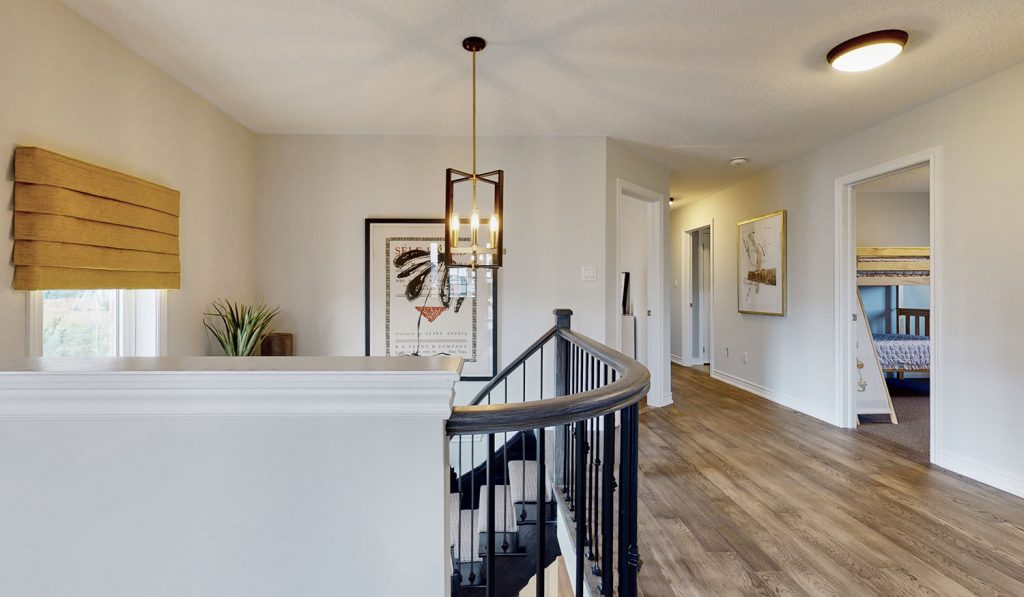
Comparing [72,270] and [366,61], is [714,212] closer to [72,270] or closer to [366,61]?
[366,61]

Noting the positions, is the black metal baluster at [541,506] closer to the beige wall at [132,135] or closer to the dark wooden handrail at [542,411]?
the dark wooden handrail at [542,411]

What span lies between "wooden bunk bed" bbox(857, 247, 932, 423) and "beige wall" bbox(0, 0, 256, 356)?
5.07 meters

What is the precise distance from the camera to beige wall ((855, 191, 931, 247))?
5.57 metres

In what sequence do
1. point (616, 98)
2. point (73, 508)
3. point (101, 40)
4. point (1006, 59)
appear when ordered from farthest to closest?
point (616, 98)
point (1006, 59)
point (101, 40)
point (73, 508)

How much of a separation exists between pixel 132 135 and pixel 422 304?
6.54ft

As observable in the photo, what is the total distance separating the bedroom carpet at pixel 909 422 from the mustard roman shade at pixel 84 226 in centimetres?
479

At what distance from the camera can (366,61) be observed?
251cm

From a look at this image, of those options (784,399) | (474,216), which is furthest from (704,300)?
(474,216)

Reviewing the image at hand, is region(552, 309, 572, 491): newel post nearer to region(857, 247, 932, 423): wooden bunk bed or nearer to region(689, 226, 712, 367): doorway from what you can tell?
region(857, 247, 932, 423): wooden bunk bed

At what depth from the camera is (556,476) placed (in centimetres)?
238

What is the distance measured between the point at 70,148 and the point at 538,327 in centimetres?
284

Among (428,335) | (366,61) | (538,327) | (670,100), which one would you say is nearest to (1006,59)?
(670,100)

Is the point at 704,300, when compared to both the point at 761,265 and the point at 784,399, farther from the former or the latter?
the point at 784,399

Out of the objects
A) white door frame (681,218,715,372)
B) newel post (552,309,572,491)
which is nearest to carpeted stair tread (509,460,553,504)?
newel post (552,309,572,491)
